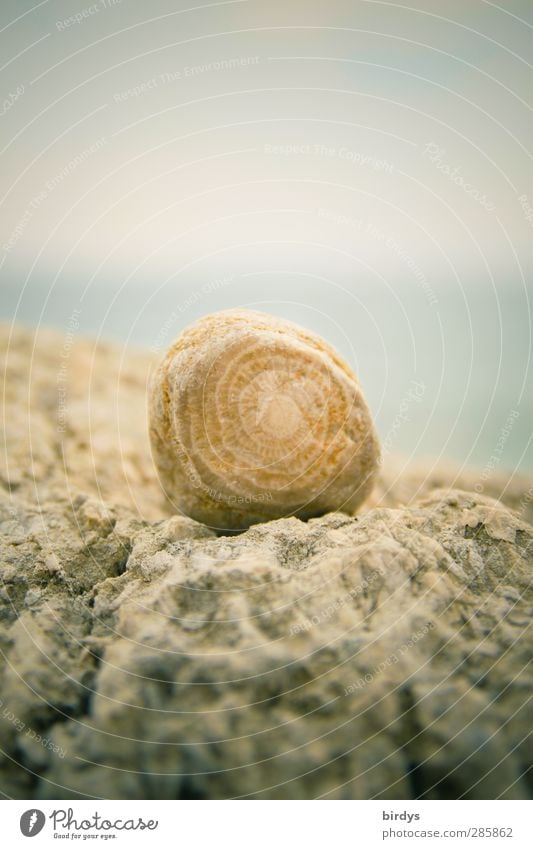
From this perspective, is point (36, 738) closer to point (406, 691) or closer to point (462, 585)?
point (406, 691)

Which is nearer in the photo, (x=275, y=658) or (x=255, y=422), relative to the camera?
(x=275, y=658)

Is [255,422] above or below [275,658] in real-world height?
above
